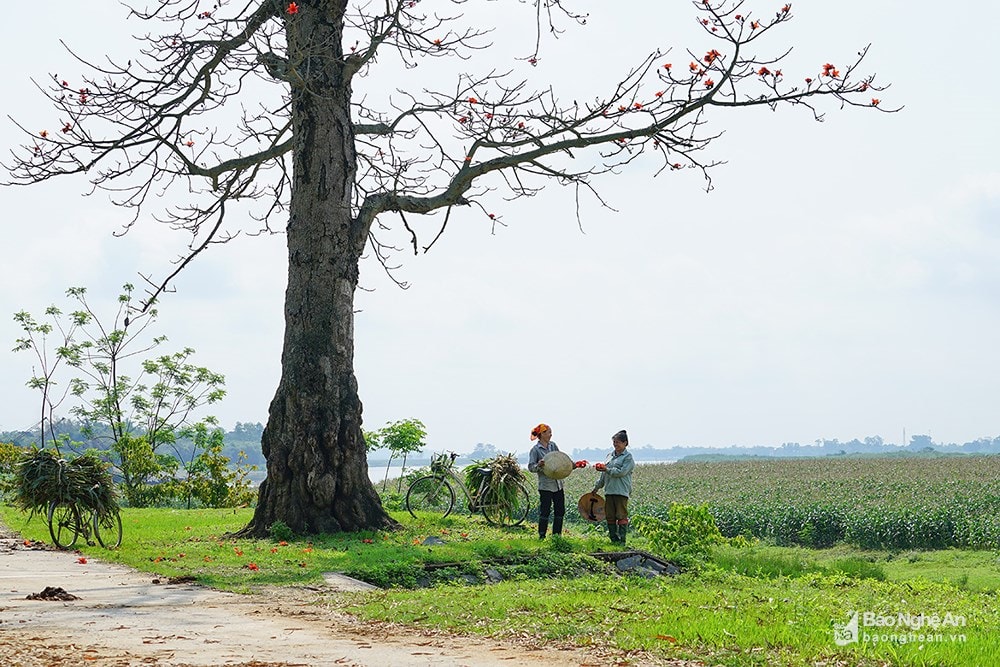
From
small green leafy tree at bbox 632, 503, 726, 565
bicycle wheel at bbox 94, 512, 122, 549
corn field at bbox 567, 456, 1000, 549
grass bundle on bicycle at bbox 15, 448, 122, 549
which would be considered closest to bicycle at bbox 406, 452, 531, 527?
small green leafy tree at bbox 632, 503, 726, 565

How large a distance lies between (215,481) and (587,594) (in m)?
19.1

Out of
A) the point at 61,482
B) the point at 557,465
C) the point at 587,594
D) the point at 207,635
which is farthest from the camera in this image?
the point at 557,465

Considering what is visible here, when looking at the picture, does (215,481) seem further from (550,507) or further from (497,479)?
(550,507)

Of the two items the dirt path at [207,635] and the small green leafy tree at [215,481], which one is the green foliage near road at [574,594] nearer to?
the dirt path at [207,635]

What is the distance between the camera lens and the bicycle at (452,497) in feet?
56.2

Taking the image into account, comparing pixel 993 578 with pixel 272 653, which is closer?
pixel 272 653

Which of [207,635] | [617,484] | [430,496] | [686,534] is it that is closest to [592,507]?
[617,484]

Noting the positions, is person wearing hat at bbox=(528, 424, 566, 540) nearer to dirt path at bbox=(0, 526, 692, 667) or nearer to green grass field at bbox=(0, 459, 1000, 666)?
green grass field at bbox=(0, 459, 1000, 666)

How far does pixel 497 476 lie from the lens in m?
17.2

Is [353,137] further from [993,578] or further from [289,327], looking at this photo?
[993,578]

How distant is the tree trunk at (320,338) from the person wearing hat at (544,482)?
2488 mm

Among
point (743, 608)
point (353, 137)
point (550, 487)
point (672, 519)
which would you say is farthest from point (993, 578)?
point (353, 137)

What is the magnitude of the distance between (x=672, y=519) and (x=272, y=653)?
336 inches

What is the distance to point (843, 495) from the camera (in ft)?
104
